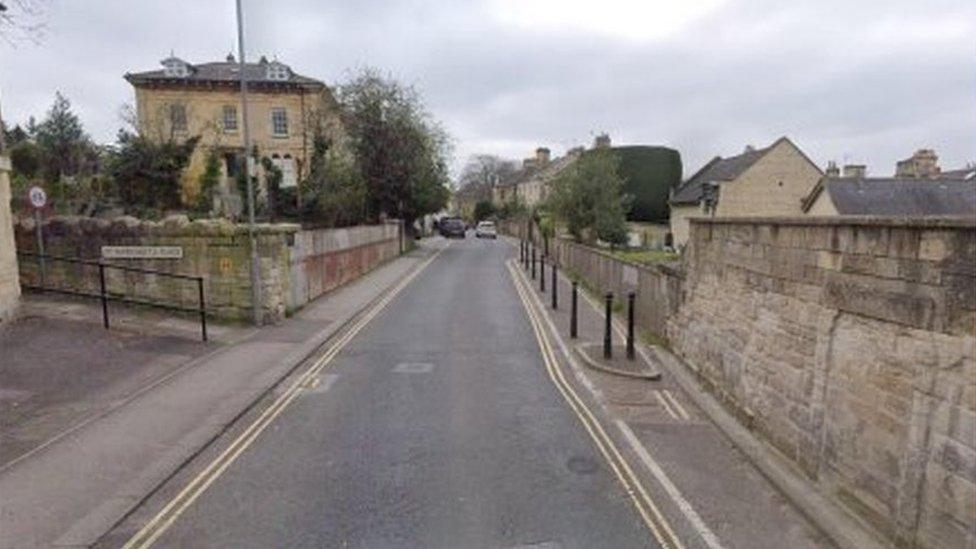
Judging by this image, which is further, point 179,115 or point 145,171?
point 179,115

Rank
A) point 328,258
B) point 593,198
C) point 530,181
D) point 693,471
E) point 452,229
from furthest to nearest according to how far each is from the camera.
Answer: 1. point 530,181
2. point 452,229
3. point 593,198
4. point 328,258
5. point 693,471

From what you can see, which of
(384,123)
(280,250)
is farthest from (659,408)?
(384,123)

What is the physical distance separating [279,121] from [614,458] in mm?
47386

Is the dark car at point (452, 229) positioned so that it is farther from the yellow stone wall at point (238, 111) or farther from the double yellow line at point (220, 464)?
the double yellow line at point (220, 464)

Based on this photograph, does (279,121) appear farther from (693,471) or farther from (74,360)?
(693,471)

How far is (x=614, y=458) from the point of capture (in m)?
7.40

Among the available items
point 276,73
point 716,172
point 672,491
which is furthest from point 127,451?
point 716,172

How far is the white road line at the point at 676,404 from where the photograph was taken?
9.16 m

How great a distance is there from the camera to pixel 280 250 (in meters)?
15.9

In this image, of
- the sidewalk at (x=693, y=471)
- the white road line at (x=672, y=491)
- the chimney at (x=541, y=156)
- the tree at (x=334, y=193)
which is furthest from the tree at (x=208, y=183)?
the chimney at (x=541, y=156)

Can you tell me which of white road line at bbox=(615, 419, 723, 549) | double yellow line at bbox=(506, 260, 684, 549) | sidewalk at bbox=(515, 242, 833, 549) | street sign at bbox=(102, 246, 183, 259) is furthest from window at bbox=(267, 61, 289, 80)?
white road line at bbox=(615, 419, 723, 549)

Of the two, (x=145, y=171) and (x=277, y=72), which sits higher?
(x=277, y=72)

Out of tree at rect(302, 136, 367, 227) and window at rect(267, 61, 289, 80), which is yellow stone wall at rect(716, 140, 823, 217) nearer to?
tree at rect(302, 136, 367, 227)

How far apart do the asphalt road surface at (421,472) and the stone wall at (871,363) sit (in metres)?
1.94
